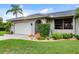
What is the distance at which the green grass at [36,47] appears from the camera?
11.4 metres

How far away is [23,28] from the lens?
12773 mm

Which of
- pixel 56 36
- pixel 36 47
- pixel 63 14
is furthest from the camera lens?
pixel 63 14

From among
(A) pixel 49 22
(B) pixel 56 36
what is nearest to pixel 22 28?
(A) pixel 49 22

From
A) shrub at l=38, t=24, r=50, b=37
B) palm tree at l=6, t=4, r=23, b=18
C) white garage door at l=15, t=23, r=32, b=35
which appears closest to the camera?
palm tree at l=6, t=4, r=23, b=18

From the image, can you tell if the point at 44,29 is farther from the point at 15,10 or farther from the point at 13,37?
the point at 15,10

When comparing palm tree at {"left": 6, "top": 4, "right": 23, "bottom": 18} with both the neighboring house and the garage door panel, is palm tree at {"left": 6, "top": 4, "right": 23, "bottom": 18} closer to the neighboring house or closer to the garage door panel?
the neighboring house

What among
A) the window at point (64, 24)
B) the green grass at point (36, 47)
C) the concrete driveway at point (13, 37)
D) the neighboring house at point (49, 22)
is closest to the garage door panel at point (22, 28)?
the neighboring house at point (49, 22)

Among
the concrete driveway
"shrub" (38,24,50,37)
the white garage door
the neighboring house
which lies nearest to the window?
the neighboring house

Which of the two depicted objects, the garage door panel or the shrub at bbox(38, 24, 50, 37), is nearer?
the shrub at bbox(38, 24, 50, 37)

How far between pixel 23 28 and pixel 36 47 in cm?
174

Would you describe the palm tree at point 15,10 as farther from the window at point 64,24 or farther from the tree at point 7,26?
the window at point 64,24

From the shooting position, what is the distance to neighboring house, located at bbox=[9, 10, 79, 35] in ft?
40.4

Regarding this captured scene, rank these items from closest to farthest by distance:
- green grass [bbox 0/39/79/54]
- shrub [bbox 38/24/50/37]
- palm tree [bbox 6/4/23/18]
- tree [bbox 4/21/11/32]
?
green grass [bbox 0/39/79/54]
palm tree [bbox 6/4/23/18]
tree [bbox 4/21/11/32]
shrub [bbox 38/24/50/37]
